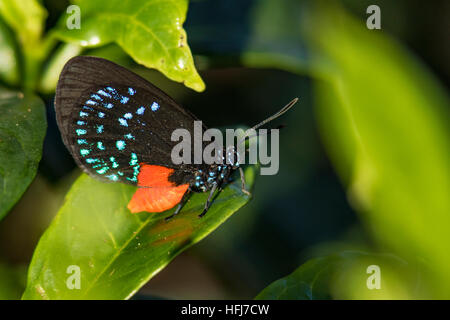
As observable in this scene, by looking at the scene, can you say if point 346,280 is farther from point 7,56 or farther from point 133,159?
point 7,56

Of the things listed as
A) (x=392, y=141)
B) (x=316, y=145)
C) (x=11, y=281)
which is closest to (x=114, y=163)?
(x=11, y=281)

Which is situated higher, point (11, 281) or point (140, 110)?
point (140, 110)

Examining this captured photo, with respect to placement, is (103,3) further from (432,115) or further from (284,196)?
(284,196)

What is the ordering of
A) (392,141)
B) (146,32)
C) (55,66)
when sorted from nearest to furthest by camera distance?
(146,32) < (55,66) < (392,141)

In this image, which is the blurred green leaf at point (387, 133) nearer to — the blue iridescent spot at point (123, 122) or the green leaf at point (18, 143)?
the blue iridescent spot at point (123, 122)

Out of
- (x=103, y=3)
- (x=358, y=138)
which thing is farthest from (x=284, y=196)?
(x=103, y=3)

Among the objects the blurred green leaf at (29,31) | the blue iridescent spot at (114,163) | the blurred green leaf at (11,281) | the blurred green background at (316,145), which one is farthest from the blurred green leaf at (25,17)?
the blurred green leaf at (11,281)
